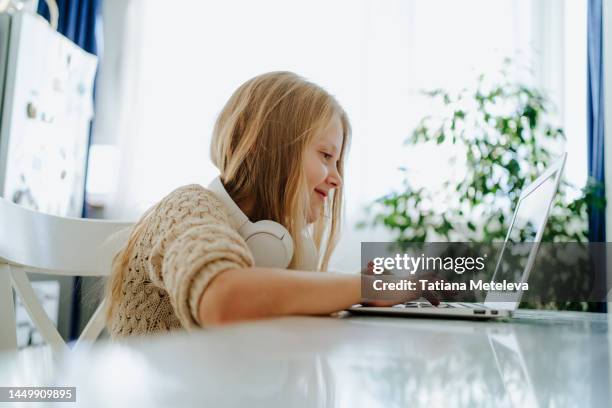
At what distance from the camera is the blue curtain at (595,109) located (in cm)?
254

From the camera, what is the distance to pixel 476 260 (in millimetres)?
2318

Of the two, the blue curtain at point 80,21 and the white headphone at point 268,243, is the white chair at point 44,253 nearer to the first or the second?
the white headphone at point 268,243

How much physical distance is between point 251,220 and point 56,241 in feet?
1.33

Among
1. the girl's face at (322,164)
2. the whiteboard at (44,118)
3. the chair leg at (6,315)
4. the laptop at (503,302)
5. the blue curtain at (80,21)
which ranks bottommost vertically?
the chair leg at (6,315)

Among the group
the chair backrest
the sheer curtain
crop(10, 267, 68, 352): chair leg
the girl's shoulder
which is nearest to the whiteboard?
the sheer curtain

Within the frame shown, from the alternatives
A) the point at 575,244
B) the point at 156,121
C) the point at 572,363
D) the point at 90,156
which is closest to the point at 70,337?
the point at 90,156

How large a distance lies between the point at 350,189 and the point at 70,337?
72.8 inches

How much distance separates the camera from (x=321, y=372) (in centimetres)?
27

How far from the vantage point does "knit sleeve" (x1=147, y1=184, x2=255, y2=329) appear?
2.01 ft

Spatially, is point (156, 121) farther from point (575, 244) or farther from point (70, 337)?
point (575, 244)

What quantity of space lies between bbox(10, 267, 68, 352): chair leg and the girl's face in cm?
53

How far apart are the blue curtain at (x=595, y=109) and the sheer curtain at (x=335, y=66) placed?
130mm

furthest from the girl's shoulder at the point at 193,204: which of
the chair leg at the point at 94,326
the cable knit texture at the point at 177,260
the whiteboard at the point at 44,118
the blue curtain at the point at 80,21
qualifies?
the blue curtain at the point at 80,21

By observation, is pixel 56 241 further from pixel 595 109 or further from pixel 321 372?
pixel 595 109
